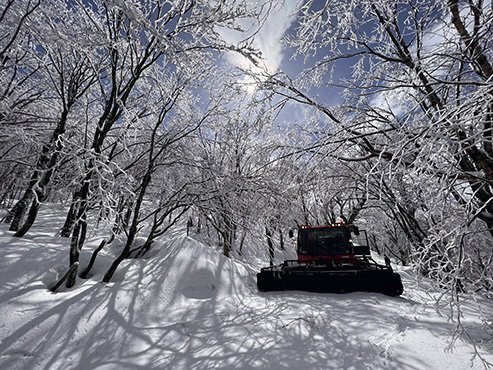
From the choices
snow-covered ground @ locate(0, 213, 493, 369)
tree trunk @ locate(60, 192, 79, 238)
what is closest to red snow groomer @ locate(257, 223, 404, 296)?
snow-covered ground @ locate(0, 213, 493, 369)

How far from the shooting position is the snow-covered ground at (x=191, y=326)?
2725 mm

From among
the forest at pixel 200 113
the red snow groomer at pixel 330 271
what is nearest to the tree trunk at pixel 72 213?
the forest at pixel 200 113

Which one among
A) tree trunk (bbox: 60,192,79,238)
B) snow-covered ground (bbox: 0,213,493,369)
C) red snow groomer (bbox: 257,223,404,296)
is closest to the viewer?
snow-covered ground (bbox: 0,213,493,369)

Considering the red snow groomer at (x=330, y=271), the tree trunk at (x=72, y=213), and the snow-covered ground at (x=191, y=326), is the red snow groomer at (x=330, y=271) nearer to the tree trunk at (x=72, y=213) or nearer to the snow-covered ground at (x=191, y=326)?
the snow-covered ground at (x=191, y=326)

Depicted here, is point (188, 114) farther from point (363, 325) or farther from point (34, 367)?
point (363, 325)

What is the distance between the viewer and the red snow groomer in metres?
5.71

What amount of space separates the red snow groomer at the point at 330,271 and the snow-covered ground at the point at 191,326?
0.41m

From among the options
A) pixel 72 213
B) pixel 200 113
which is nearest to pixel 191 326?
pixel 72 213

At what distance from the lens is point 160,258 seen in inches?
235

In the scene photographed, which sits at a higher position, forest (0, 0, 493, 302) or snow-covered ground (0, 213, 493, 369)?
forest (0, 0, 493, 302)

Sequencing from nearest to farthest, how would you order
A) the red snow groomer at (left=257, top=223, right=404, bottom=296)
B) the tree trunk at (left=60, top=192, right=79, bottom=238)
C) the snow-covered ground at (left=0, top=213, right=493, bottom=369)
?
the snow-covered ground at (left=0, top=213, right=493, bottom=369)
the tree trunk at (left=60, top=192, right=79, bottom=238)
the red snow groomer at (left=257, top=223, right=404, bottom=296)

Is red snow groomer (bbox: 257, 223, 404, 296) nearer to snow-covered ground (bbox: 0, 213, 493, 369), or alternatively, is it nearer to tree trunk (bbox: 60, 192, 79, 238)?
snow-covered ground (bbox: 0, 213, 493, 369)

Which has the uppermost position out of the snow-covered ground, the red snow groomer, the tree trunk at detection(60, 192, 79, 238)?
the tree trunk at detection(60, 192, 79, 238)

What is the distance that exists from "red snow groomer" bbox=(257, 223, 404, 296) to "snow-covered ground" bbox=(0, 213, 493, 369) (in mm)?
413
